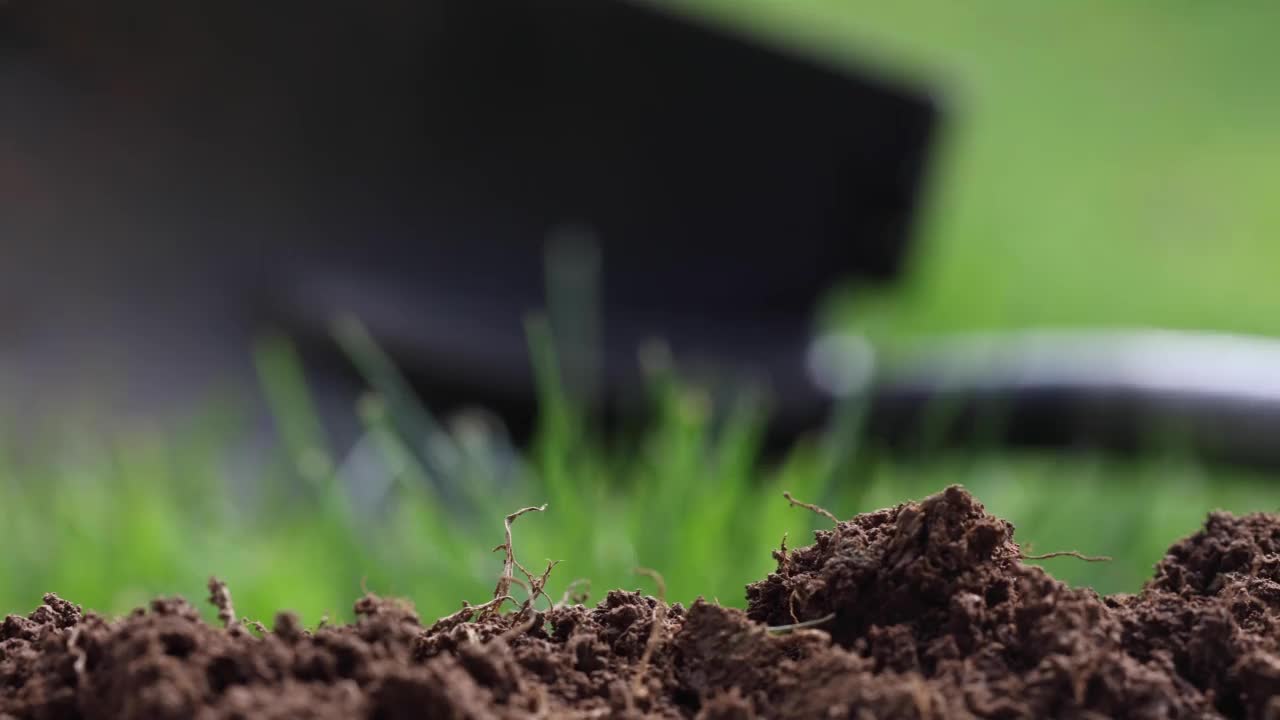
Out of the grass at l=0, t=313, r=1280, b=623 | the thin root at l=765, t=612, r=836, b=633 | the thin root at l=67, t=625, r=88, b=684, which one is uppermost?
the grass at l=0, t=313, r=1280, b=623

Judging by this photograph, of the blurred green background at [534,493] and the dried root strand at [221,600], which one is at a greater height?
the blurred green background at [534,493]

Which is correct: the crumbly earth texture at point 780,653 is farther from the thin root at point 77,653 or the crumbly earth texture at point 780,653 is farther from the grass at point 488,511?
the grass at point 488,511

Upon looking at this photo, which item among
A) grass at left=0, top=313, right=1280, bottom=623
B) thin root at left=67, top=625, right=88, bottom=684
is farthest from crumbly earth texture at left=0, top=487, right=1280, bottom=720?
grass at left=0, top=313, right=1280, bottom=623

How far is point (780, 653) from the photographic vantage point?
423 mm

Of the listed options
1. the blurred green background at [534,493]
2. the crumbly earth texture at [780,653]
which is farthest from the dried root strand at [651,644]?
the blurred green background at [534,493]

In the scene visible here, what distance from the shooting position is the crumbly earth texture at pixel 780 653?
37 cm

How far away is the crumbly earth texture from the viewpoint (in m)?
0.37

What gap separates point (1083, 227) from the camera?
4.66 meters

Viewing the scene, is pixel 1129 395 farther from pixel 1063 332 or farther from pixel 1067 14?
pixel 1067 14

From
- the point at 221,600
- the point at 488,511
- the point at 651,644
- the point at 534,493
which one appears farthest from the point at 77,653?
the point at 534,493

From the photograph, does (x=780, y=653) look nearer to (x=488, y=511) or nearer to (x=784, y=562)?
(x=784, y=562)

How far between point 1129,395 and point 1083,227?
3.44m

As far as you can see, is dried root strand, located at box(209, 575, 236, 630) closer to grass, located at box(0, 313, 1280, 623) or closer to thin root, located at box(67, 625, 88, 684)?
thin root, located at box(67, 625, 88, 684)

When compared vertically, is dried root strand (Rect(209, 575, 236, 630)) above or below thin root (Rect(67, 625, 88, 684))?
above
